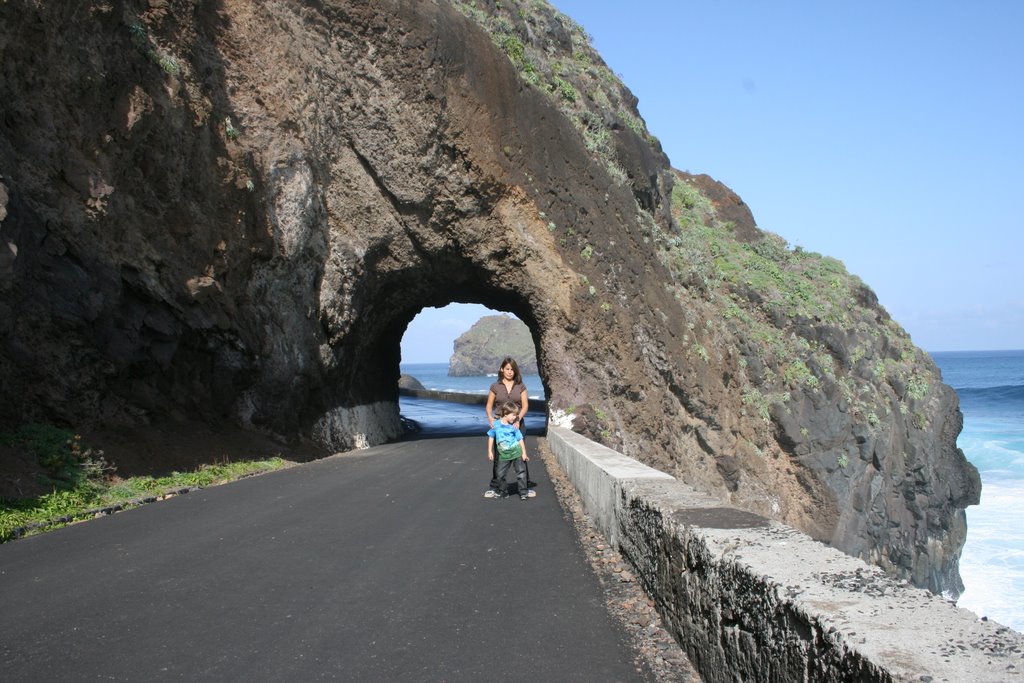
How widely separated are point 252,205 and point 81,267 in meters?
4.77

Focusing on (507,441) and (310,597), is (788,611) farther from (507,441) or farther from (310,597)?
(507,441)

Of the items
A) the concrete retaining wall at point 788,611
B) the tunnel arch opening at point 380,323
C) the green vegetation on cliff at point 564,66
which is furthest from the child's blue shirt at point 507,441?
the green vegetation on cliff at point 564,66

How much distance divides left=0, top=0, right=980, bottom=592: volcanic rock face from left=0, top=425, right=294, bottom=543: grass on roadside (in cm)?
82

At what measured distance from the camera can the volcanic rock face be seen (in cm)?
1263

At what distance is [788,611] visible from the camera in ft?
9.76

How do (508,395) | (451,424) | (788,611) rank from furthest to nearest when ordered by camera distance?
(451,424) < (508,395) < (788,611)

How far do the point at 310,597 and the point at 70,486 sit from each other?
6610mm

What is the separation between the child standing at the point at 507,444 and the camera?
1026cm

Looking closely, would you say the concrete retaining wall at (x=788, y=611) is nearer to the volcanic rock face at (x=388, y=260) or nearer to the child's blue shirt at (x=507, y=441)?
the child's blue shirt at (x=507, y=441)

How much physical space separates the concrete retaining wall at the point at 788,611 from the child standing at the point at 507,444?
15.1ft

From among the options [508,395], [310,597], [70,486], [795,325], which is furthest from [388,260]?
[310,597]

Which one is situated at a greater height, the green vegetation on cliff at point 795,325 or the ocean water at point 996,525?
the green vegetation on cliff at point 795,325

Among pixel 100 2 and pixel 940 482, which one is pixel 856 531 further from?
pixel 100 2

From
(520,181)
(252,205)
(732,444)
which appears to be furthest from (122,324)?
(732,444)
